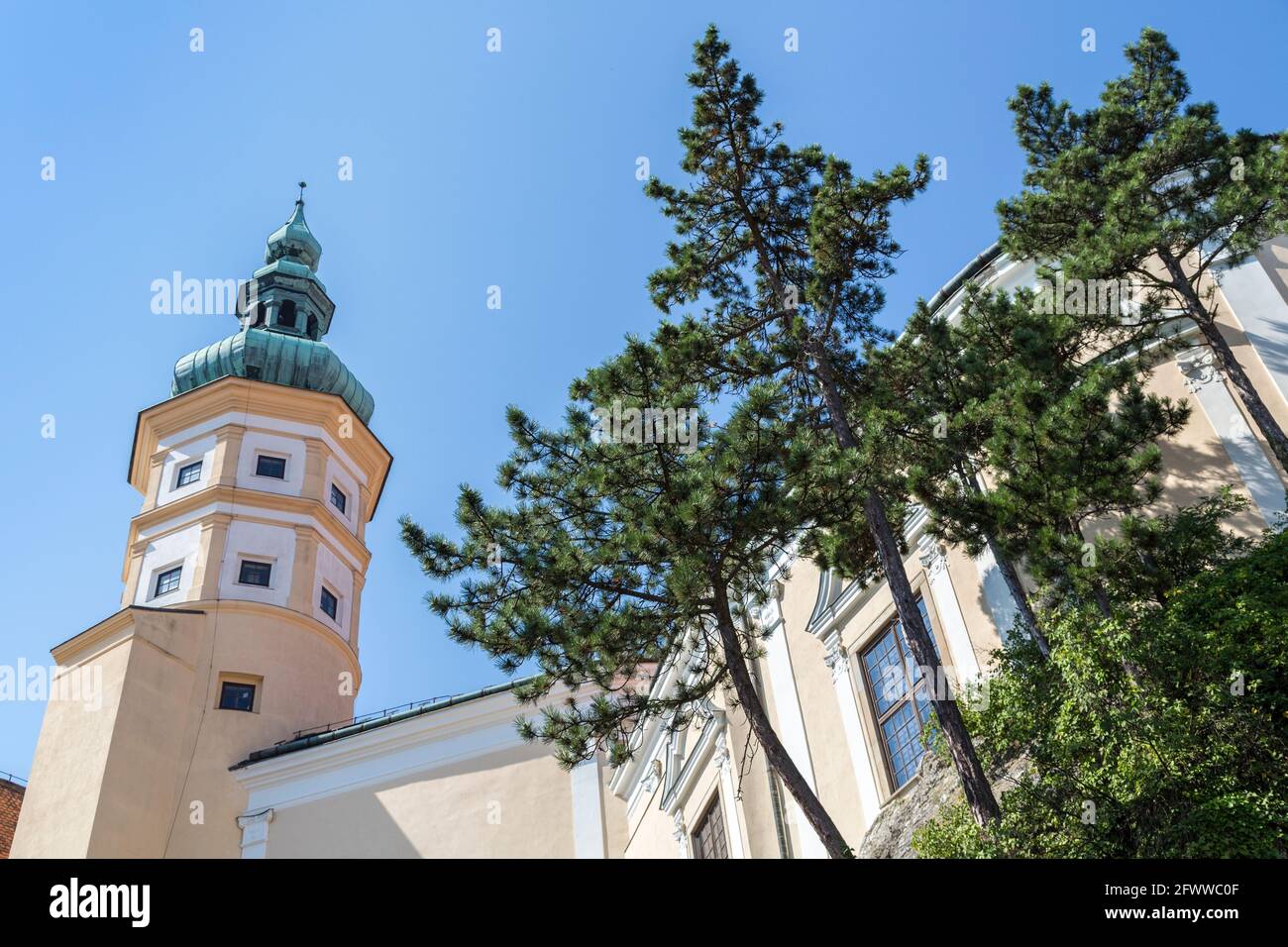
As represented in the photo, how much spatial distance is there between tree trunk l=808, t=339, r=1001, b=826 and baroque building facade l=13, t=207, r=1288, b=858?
3247mm

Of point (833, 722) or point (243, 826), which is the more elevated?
point (243, 826)

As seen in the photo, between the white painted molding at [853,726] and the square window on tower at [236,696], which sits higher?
the square window on tower at [236,696]

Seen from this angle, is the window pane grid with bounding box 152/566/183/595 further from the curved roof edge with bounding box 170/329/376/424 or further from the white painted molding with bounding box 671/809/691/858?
the white painted molding with bounding box 671/809/691/858

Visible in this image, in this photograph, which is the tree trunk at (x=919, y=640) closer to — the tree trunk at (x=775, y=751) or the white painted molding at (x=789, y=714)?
the tree trunk at (x=775, y=751)

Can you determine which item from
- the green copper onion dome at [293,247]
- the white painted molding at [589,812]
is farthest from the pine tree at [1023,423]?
the green copper onion dome at [293,247]

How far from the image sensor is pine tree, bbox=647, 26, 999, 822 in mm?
14859

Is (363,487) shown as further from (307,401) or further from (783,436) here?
(783,436)

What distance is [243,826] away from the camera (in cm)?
2944

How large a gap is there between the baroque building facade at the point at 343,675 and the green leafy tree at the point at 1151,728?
4120mm

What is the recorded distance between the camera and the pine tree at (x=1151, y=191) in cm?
1489

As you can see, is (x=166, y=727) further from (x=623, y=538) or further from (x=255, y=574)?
(x=623, y=538)

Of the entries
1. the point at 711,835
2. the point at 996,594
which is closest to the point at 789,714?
the point at 711,835
